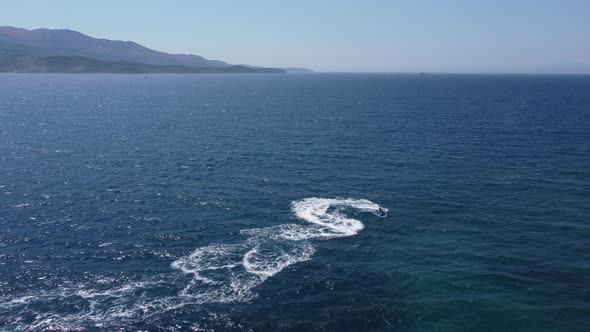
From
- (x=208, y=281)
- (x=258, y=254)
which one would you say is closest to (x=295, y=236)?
(x=258, y=254)

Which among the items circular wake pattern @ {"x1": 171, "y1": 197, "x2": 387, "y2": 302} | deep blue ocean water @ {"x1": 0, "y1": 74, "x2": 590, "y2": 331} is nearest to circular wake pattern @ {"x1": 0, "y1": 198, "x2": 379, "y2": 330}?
circular wake pattern @ {"x1": 171, "y1": 197, "x2": 387, "y2": 302}

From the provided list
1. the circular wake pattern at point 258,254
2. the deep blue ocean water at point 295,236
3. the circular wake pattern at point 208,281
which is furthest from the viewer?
the circular wake pattern at point 258,254

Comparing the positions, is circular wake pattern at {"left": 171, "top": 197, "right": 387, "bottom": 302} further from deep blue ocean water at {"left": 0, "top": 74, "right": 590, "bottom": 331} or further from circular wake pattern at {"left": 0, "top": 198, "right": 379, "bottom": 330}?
deep blue ocean water at {"left": 0, "top": 74, "right": 590, "bottom": 331}

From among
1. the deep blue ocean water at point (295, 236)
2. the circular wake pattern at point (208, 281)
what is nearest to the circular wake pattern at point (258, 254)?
the circular wake pattern at point (208, 281)

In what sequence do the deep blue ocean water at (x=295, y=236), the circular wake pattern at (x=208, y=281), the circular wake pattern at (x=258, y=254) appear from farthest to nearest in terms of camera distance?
the circular wake pattern at (x=258, y=254) < the deep blue ocean water at (x=295, y=236) < the circular wake pattern at (x=208, y=281)

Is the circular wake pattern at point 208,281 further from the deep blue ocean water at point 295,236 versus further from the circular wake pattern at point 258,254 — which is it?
the deep blue ocean water at point 295,236

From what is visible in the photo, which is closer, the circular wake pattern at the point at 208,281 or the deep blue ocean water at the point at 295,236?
the circular wake pattern at the point at 208,281

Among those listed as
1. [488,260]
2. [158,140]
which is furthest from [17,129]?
[488,260]
